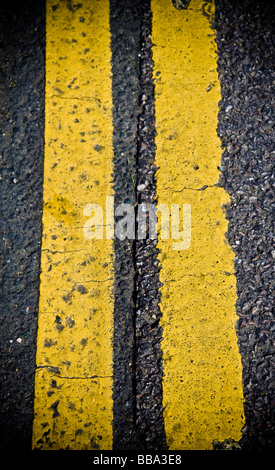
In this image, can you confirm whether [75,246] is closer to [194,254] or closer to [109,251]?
[109,251]

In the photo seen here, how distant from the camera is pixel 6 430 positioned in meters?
1.65

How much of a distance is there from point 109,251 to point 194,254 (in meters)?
0.42

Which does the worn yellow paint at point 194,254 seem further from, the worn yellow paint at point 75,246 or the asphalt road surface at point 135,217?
the worn yellow paint at point 75,246

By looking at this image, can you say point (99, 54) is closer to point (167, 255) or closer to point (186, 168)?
point (186, 168)

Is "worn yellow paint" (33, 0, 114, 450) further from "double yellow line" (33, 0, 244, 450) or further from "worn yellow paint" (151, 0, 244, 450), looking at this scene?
"worn yellow paint" (151, 0, 244, 450)

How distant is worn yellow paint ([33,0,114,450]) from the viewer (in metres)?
1.64

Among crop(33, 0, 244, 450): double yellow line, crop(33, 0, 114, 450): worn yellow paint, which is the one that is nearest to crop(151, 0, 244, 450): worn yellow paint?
crop(33, 0, 244, 450): double yellow line

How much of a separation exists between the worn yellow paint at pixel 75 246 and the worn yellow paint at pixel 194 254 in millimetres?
280

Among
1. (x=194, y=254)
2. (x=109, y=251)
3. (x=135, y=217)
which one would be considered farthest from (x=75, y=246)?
(x=194, y=254)

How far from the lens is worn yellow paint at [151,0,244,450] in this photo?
1639 millimetres

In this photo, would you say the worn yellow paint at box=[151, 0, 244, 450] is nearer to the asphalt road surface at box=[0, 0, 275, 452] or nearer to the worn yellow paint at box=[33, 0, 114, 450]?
the asphalt road surface at box=[0, 0, 275, 452]

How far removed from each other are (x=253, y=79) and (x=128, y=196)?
3.07ft

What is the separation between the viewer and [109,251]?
5.83ft
